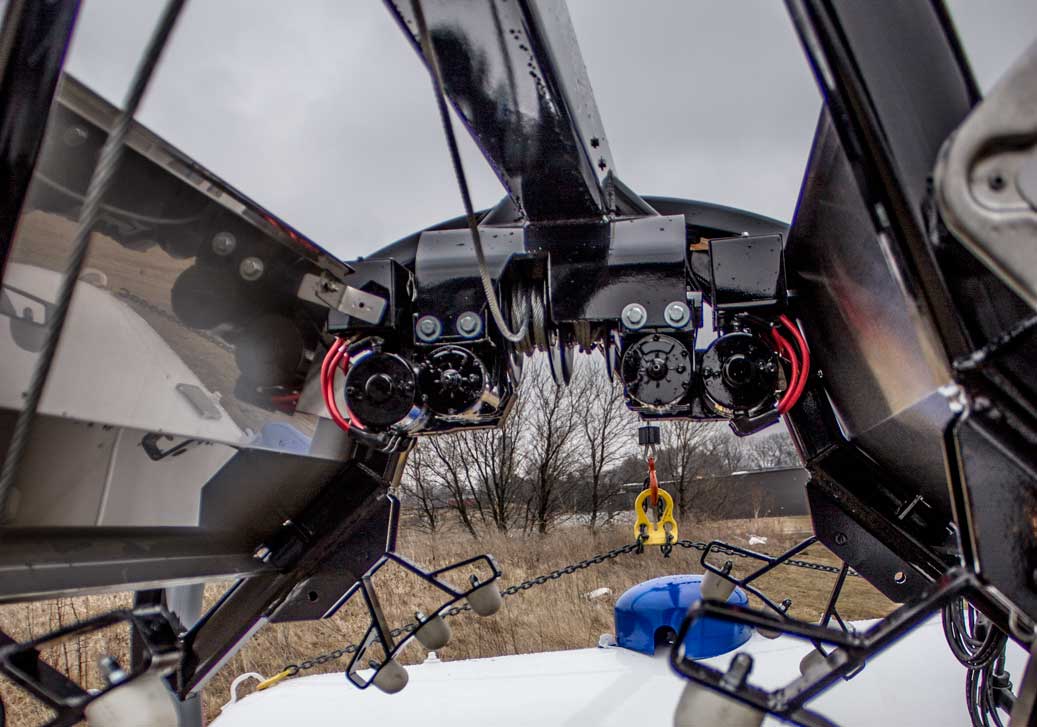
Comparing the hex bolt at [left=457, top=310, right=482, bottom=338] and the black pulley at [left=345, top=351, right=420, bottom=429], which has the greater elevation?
the hex bolt at [left=457, top=310, right=482, bottom=338]

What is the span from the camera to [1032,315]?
2.47 ft

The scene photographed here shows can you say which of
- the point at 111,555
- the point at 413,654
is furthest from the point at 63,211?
the point at 413,654

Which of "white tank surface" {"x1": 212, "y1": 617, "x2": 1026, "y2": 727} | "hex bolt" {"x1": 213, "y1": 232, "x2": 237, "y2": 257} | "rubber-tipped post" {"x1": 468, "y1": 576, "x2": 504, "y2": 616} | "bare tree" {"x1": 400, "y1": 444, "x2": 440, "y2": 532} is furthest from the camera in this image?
"bare tree" {"x1": 400, "y1": 444, "x2": 440, "y2": 532}

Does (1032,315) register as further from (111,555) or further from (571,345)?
(111,555)

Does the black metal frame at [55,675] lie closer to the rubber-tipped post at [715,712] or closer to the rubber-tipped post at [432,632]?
the rubber-tipped post at [715,712]

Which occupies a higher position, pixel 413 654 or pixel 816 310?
pixel 816 310

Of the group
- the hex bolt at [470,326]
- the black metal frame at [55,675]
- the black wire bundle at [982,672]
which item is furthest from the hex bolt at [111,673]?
the black wire bundle at [982,672]

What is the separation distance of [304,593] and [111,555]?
0.66 metres

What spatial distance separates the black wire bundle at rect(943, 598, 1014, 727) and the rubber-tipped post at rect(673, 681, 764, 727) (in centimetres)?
108

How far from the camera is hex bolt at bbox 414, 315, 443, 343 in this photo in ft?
5.39

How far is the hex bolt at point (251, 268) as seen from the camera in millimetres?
1507

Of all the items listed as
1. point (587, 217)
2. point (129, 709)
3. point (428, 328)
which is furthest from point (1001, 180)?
point (129, 709)

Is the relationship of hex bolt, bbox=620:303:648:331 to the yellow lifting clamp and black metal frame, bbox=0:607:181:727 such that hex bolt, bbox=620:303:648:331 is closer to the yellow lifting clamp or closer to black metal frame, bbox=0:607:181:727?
the yellow lifting clamp

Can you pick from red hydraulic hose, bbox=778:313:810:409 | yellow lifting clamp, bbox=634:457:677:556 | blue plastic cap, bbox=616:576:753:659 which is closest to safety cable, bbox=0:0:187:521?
red hydraulic hose, bbox=778:313:810:409
